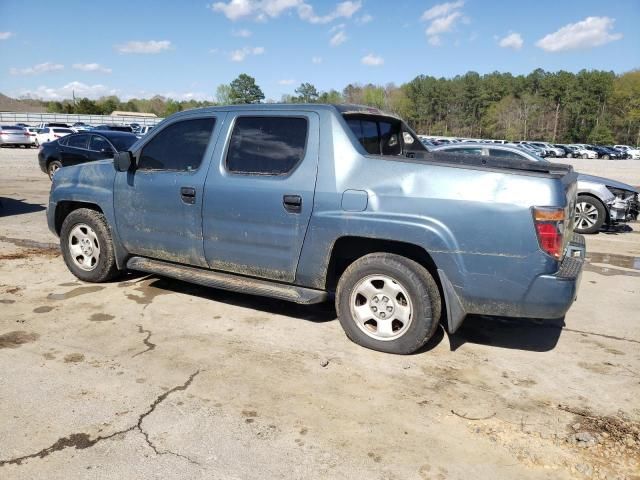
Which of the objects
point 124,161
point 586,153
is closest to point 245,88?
point 586,153

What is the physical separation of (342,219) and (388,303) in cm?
73

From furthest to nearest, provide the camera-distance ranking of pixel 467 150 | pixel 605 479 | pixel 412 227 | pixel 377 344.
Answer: pixel 467 150 < pixel 377 344 < pixel 412 227 < pixel 605 479

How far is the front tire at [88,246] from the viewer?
5.30 meters

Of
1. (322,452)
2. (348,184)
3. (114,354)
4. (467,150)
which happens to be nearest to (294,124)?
(348,184)

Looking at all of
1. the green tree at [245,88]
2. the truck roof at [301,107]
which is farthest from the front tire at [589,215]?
the green tree at [245,88]

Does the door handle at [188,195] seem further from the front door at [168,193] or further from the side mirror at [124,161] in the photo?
the side mirror at [124,161]

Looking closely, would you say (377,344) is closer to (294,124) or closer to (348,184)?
(348,184)

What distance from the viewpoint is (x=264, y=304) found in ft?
16.5

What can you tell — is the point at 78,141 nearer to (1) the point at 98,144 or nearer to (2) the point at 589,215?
(1) the point at 98,144

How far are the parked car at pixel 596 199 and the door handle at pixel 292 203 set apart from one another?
5.55m

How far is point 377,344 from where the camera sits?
398 cm

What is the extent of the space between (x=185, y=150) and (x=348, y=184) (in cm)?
177

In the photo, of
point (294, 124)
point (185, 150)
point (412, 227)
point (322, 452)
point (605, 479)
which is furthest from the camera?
point (185, 150)

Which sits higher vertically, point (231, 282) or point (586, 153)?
point (586, 153)
